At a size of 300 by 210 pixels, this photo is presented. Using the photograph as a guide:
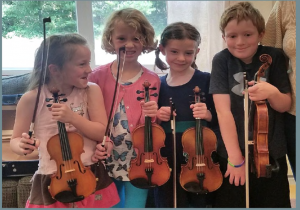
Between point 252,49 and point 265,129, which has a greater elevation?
point 252,49

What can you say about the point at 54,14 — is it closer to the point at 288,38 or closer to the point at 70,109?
the point at 70,109

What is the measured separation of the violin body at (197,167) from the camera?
1293 millimetres

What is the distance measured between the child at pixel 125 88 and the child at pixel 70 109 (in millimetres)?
101

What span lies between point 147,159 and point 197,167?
0.71ft

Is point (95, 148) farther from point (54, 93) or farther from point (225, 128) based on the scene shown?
point (225, 128)

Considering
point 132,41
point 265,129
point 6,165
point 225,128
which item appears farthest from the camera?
point 6,165

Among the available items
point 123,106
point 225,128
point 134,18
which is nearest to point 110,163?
point 123,106

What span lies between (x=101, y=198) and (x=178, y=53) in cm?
74

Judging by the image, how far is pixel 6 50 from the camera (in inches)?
101

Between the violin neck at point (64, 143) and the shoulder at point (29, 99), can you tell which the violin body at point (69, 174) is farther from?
the shoulder at point (29, 99)

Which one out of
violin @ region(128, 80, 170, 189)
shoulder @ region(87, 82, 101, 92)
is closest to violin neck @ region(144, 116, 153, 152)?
violin @ region(128, 80, 170, 189)

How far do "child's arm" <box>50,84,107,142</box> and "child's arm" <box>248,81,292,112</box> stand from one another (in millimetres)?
622

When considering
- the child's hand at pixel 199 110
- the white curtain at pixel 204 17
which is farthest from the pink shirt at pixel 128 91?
the white curtain at pixel 204 17

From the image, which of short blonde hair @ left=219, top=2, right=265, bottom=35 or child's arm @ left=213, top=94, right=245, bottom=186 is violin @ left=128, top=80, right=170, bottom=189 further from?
short blonde hair @ left=219, top=2, right=265, bottom=35
